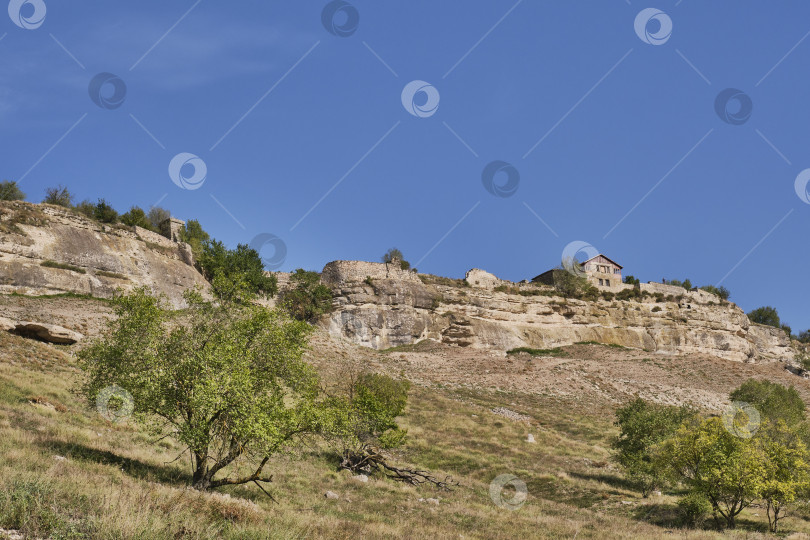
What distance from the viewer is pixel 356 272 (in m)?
78.2

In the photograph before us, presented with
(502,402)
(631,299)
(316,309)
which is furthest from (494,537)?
(631,299)

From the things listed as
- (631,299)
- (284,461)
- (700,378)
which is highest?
(631,299)

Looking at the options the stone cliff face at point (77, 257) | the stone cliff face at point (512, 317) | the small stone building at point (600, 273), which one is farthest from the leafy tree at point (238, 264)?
the small stone building at point (600, 273)

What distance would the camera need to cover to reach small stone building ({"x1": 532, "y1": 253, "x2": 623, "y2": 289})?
323ft

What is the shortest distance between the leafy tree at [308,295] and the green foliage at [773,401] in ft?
154

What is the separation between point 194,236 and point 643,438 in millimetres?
67040

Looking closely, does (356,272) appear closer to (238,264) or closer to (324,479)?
(238,264)

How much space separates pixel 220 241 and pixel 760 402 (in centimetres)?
5814

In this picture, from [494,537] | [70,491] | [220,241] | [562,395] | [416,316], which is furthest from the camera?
[416,316]

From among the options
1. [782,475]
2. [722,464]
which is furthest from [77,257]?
[782,475]

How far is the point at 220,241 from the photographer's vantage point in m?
68.1

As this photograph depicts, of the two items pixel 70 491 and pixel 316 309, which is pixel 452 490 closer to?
pixel 70 491

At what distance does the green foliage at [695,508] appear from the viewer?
67.6 feet

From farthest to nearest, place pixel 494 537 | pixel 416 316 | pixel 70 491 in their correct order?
pixel 416 316 → pixel 494 537 → pixel 70 491
